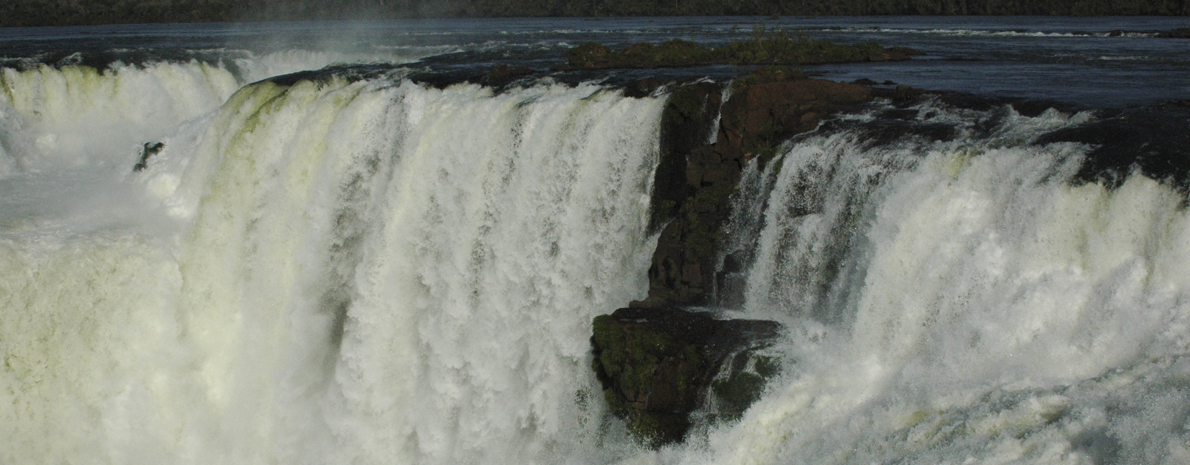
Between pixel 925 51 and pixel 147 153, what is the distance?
16334 mm

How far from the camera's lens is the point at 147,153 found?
1861 cm

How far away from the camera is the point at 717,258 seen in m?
10.9

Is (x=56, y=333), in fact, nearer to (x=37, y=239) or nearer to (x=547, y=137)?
(x=37, y=239)

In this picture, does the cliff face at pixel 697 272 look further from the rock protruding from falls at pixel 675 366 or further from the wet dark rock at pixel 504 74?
the wet dark rock at pixel 504 74

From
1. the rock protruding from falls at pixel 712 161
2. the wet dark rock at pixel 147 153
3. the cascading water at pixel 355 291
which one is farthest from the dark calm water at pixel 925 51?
the cascading water at pixel 355 291

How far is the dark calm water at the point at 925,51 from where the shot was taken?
49.5 ft

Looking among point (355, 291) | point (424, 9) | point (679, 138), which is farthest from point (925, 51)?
point (424, 9)

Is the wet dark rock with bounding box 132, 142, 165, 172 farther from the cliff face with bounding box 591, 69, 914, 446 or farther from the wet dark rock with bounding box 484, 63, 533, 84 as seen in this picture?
the cliff face with bounding box 591, 69, 914, 446

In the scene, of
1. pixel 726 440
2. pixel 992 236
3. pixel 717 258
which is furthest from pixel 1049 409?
pixel 717 258

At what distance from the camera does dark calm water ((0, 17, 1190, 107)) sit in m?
15.1

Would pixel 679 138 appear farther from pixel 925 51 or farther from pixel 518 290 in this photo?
pixel 925 51

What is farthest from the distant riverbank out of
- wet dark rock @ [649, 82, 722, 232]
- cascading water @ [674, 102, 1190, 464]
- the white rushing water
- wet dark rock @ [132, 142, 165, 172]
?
cascading water @ [674, 102, 1190, 464]

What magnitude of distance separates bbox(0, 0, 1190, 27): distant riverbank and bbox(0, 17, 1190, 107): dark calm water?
31.0 feet

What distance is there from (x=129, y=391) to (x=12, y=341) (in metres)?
1.58
